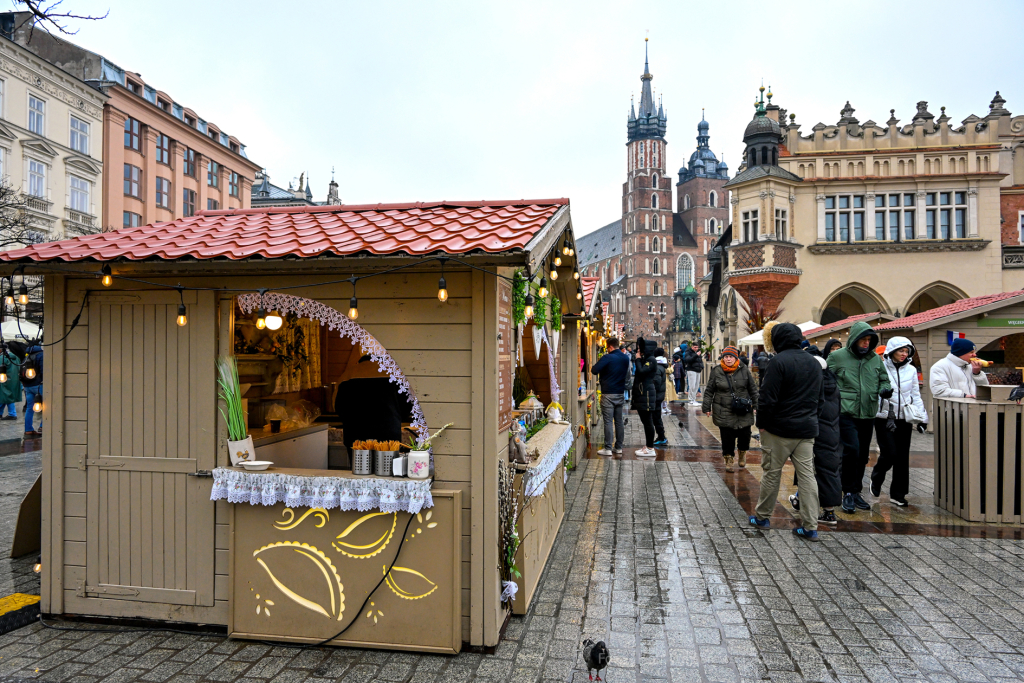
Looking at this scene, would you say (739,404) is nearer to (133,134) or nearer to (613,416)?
(613,416)

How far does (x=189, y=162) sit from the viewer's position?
122 ft

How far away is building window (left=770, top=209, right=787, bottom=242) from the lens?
27469 mm

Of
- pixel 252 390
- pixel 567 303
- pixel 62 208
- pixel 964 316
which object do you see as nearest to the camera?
pixel 252 390

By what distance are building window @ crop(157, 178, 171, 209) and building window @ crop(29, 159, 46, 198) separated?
8471 millimetres

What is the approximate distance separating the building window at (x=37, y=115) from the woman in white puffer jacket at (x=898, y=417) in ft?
99.3

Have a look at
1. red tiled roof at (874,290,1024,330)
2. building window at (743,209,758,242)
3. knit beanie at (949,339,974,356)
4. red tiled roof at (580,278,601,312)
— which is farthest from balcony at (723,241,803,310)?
knit beanie at (949,339,974,356)

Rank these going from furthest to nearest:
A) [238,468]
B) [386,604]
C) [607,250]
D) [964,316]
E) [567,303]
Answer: [607,250]
[964,316]
[567,303]
[238,468]
[386,604]

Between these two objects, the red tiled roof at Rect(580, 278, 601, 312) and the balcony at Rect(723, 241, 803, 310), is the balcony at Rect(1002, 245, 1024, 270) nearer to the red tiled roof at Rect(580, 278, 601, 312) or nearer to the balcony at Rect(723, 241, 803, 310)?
the balcony at Rect(723, 241, 803, 310)

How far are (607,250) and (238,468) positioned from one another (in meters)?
120

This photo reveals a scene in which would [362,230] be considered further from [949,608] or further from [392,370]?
[949,608]

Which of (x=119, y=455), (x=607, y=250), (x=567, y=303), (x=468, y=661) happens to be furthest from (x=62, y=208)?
(x=607, y=250)

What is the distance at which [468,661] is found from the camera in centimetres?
360

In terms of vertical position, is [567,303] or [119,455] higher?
[567,303]

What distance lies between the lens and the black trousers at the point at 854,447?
6688 mm
